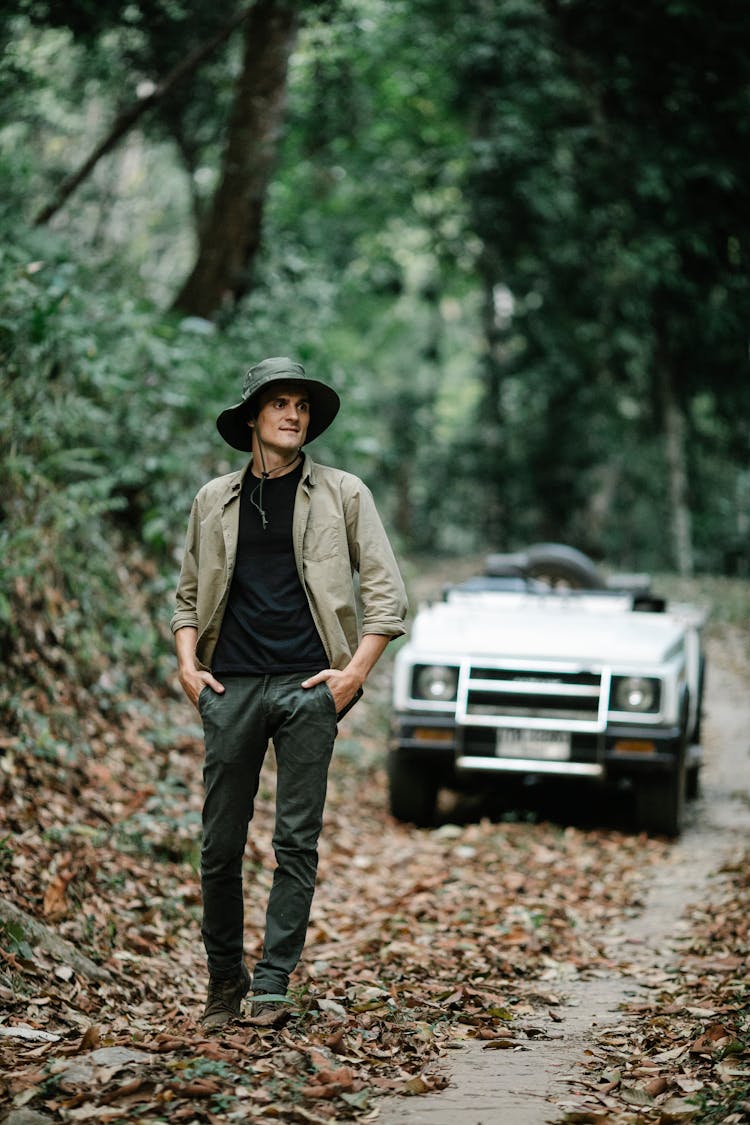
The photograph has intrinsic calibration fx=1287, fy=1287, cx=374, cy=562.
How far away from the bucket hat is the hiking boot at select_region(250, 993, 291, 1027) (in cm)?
195

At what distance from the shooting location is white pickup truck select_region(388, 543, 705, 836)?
8406 millimetres

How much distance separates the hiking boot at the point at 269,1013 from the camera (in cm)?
431

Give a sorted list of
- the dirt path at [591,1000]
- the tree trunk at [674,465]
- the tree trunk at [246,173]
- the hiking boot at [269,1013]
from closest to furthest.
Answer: the dirt path at [591,1000], the hiking boot at [269,1013], the tree trunk at [246,173], the tree trunk at [674,465]

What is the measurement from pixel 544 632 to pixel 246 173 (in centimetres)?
695

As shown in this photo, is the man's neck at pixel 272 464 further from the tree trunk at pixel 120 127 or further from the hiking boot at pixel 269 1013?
the tree trunk at pixel 120 127

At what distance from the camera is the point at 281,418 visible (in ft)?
15.0

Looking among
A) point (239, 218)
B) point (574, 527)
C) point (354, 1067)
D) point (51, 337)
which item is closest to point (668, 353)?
point (574, 527)

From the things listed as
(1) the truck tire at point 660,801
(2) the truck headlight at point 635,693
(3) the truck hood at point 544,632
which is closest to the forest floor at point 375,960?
(1) the truck tire at point 660,801

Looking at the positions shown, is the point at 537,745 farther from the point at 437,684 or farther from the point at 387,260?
the point at 387,260

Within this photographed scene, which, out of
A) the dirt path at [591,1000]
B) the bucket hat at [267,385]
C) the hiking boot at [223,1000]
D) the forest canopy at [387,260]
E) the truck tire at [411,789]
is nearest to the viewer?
the dirt path at [591,1000]

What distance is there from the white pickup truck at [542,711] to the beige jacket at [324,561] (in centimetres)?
403

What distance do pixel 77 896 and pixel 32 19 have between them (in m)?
9.04

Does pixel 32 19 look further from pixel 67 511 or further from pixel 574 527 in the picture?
pixel 574 527

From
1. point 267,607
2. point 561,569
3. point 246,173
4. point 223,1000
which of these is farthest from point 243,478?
point 246,173
